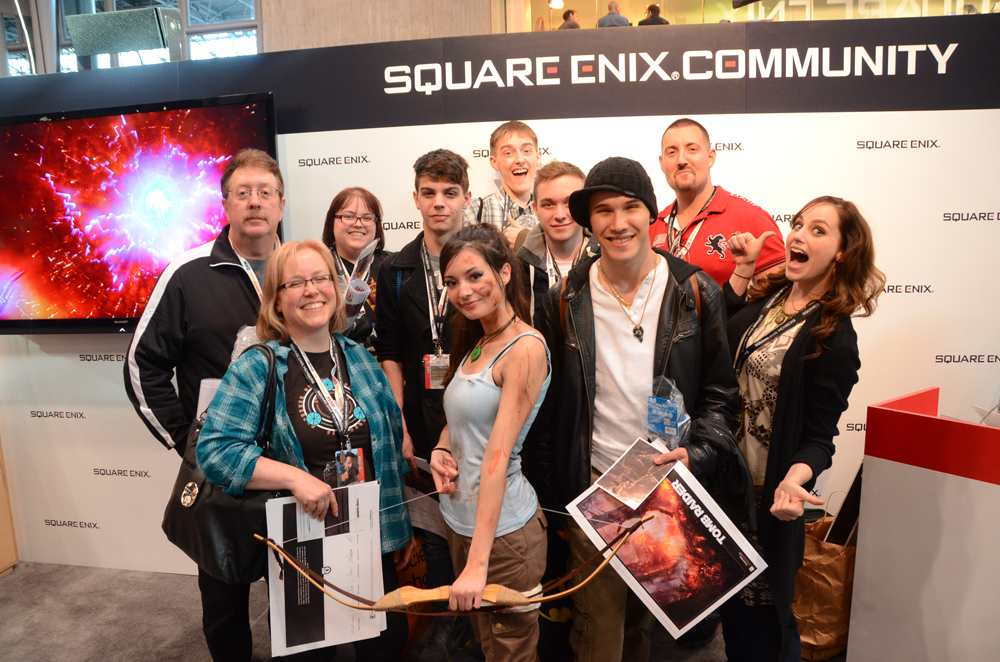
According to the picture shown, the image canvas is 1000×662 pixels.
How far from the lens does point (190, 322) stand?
231cm

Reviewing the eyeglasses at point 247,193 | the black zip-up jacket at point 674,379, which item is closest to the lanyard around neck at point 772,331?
the black zip-up jacket at point 674,379

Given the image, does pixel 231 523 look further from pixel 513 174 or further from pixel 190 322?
pixel 513 174

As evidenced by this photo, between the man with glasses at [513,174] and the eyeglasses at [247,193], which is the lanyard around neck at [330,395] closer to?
the eyeglasses at [247,193]

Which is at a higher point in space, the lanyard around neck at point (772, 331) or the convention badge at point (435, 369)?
the lanyard around neck at point (772, 331)

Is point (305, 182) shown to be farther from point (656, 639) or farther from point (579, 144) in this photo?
point (656, 639)

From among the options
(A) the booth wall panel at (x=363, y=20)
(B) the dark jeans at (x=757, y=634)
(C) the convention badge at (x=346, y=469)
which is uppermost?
(A) the booth wall panel at (x=363, y=20)

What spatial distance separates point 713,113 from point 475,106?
1341mm

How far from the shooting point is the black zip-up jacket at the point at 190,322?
2.29 m

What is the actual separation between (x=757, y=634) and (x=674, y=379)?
110cm

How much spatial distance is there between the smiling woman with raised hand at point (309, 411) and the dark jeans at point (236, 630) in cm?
21

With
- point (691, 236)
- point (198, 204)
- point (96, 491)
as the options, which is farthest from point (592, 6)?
point (96, 491)

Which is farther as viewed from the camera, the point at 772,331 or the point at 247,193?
the point at 247,193

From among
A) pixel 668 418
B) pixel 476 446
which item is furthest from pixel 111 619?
pixel 668 418

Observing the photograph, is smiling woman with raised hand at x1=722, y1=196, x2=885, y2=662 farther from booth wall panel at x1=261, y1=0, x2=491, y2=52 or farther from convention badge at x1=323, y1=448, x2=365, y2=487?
booth wall panel at x1=261, y1=0, x2=491, y2=52
